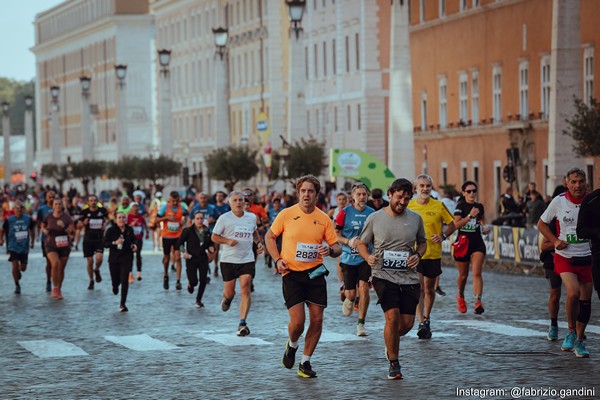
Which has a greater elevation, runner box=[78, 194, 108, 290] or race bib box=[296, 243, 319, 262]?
race bib box=[296, 243, 319, 262]

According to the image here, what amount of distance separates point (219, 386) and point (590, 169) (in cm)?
3482

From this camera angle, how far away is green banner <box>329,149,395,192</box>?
49219mm

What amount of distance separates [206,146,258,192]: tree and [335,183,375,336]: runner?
5582 cm

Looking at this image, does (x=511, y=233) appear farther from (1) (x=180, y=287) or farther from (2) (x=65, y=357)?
(2) (x=65, y=357)

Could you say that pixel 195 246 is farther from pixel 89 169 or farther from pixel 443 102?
pixel 89 169

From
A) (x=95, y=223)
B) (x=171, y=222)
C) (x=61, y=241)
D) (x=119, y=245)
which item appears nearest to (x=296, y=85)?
(x=171, y=222)

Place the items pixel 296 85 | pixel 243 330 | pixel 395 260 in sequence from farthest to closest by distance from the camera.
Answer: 1. pixel 296 85
2. pixel 243 330
3. pixel 395 260

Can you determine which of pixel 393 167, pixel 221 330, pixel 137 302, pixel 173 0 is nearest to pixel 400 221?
pixel 221 330

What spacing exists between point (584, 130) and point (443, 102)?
91.1 feet

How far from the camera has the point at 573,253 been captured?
702 inches

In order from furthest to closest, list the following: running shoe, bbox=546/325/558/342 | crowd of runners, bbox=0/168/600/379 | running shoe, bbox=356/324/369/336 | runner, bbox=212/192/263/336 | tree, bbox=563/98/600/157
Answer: tree, bbox=563/98/600/157 → runner, bbox=212/192/263/336 → running shoe, bbox=356/324/369/336 → running shoe, bbox=546/325/558/342 → crowd of runners, bbox=0/168/600/379

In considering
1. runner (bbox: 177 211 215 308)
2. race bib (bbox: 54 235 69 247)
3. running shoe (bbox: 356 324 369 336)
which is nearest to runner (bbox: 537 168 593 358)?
running shoe (bbox: 356 324 369 336)

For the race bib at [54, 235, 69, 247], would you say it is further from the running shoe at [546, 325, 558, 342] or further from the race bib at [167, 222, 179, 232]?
the running shoe at [546, 325, 558, 342]

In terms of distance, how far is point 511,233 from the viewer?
3572 centimetres
